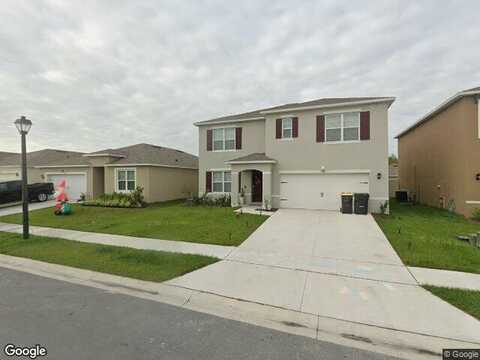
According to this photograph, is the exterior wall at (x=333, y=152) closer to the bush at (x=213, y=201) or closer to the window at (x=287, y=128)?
the window at (x=287, y=128)

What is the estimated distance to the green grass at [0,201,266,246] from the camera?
8227 millimetres

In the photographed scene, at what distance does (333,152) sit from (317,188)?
2.22 metres

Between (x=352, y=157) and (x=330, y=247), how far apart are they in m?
7.50

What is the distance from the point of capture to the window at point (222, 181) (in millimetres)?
16703

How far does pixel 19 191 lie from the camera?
18000 mm

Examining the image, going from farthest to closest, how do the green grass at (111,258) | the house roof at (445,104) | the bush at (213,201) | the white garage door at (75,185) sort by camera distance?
the white garage door at (75,185)
the bush at (213,201)
the house roof at (445,104)
the green grass at (111,258)

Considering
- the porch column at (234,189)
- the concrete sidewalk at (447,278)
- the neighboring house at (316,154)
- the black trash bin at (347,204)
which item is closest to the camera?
the concrete sidewalk at (447,278)

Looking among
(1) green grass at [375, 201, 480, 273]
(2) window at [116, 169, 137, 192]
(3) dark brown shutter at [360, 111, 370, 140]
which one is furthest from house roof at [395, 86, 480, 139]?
(2) window at [116, 169, 137, 192]

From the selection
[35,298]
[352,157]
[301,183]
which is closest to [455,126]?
[352,157]

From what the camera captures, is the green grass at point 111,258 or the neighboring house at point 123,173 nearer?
the green grass at point 111,258

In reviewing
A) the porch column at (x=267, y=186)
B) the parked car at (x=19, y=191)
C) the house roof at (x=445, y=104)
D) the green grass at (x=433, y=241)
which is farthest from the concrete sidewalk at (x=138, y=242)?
the house roof at (x=445, y=104)

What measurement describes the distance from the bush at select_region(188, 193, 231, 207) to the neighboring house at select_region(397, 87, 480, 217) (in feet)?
41.4

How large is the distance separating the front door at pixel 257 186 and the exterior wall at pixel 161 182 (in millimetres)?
7610

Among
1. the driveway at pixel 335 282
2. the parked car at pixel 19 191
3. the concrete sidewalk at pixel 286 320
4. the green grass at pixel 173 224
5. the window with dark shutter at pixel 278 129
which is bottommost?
the concrete sidewalk at pixel 286 320
